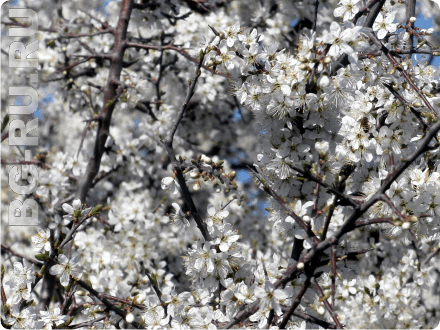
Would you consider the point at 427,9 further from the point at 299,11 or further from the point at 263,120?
the point at 263,120

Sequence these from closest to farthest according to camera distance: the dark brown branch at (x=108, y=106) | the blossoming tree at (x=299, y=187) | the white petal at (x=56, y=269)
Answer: the blossoming tree at (x=299, y=187)
the white petal at (x=56, y=269)
the dark brown branch at (x=108, y=106)

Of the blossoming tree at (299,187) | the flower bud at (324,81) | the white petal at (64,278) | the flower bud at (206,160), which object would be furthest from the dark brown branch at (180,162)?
the white petal at (64,278)

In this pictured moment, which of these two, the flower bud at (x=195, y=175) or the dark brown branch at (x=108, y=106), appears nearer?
the flower bud at (x=195, y=175)

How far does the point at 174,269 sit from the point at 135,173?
50.3 inches

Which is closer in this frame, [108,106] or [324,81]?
[324,81]

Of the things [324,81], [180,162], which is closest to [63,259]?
[180,162]

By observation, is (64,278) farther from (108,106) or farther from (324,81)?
(108,106)

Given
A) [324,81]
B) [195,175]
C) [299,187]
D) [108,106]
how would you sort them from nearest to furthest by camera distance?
[324,81], [195,175], [299,187], [108,106]

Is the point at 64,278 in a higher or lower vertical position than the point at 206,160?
lower

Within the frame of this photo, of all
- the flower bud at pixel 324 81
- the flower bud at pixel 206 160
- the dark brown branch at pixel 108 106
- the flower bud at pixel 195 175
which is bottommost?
the flower bud at pixel 195 175

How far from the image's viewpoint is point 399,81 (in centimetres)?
242

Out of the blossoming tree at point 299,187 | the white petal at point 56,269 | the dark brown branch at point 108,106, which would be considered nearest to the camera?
the blossoming tree at point 299,187

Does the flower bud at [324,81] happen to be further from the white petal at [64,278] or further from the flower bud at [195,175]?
the white petal at [64,278]

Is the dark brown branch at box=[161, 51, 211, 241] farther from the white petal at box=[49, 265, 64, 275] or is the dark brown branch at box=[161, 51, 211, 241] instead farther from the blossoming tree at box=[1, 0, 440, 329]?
the white petal at box=[49, 265, 64, 275]
